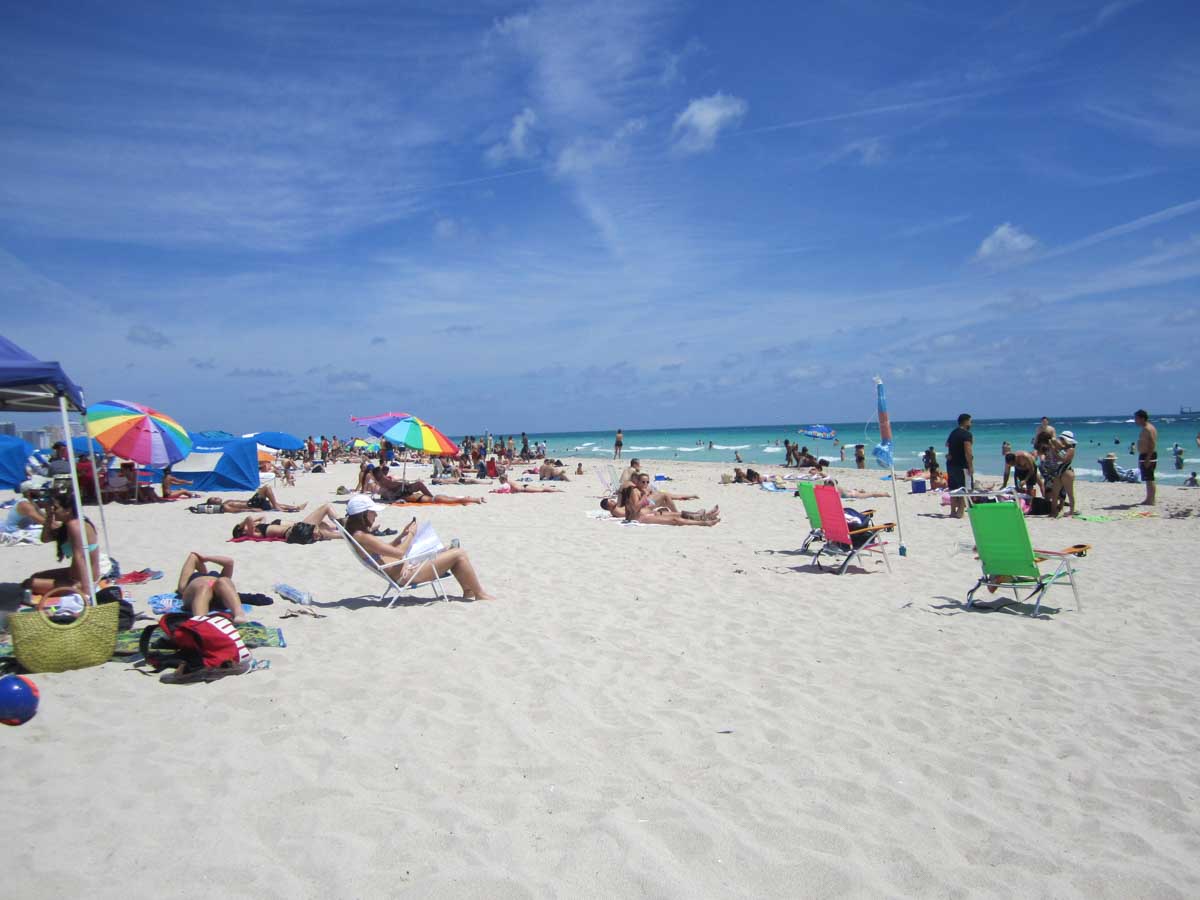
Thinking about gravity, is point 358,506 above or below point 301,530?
above

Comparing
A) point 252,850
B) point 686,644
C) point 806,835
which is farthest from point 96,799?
point 686,644

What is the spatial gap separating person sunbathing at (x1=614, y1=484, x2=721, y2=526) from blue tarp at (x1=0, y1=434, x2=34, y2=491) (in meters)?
14.6

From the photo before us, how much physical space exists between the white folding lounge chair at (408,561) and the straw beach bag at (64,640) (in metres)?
1.79

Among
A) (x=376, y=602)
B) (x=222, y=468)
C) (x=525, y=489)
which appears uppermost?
(x=222, y=468)

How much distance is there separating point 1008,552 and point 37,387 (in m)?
7.21

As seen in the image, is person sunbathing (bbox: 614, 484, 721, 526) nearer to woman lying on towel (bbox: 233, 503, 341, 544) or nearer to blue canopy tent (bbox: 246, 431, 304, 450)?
woman lying on towel (bbox: 233, 503, 341, 544)

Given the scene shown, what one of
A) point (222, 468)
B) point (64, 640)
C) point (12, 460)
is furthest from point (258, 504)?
point (64, 640)

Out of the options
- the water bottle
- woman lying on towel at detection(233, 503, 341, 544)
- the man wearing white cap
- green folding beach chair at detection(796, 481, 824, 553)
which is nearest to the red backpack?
the water bottle

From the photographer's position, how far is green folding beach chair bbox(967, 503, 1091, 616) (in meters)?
5.65

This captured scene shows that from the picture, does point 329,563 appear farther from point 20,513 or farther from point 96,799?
point 96,799

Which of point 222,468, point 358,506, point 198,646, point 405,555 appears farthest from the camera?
point 222,468

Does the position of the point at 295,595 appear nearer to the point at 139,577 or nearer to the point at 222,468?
the point at 139,577

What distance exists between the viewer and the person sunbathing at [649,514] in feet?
35.6

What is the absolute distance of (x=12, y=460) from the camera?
1742 centimetres
